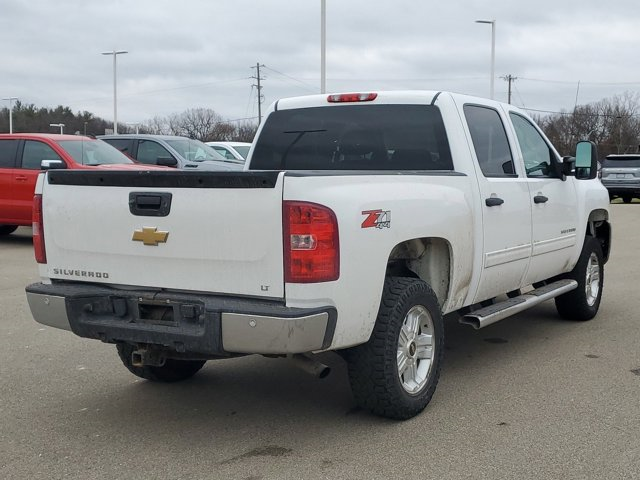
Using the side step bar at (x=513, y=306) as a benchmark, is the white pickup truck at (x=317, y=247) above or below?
above

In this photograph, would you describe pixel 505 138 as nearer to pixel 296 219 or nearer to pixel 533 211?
pixel 533 211

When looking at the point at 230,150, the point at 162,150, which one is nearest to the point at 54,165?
the point at 162,150

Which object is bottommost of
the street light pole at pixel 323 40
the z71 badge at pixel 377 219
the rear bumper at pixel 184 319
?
the rear bumper at pixel 184 319

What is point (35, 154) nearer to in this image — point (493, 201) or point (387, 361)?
point (493, 201)

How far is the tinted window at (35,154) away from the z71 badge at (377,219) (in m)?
9.56

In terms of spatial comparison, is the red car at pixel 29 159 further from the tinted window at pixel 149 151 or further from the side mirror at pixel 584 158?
the side mirror at pixel 584 158

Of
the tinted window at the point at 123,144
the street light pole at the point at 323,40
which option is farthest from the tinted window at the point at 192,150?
the street light pole at the point at 323,40

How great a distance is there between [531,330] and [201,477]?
412cm

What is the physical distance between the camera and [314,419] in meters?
4.66

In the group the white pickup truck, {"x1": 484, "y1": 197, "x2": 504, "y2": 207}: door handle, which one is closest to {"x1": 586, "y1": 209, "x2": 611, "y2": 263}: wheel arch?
the white pickup truck

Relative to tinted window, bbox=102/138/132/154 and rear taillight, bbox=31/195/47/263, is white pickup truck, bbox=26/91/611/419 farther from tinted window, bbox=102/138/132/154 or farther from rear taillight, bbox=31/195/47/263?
tinted window, bbox=102/138/132/154

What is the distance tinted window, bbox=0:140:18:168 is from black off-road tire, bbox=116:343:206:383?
8.68 metres

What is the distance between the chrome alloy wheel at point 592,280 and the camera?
24.2 feet

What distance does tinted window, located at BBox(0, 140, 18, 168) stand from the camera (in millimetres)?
12883
